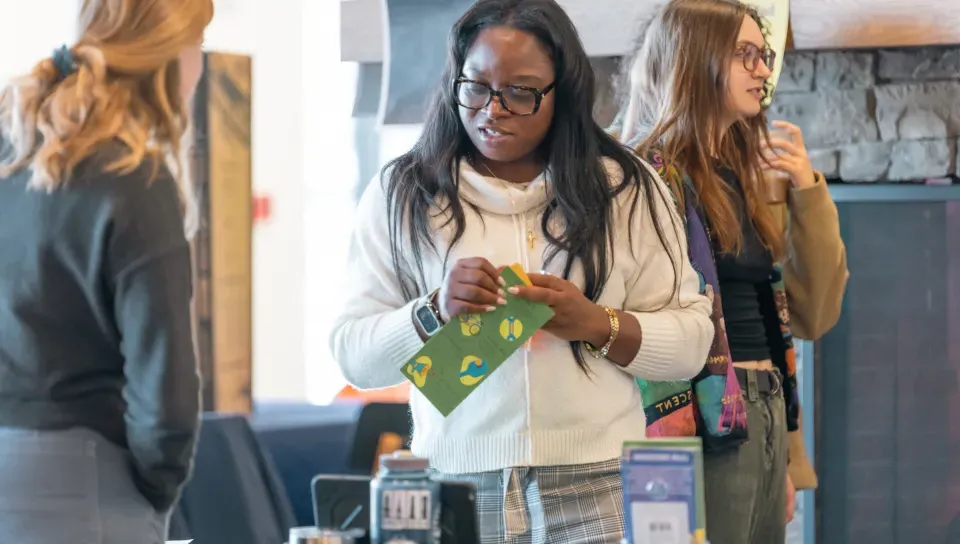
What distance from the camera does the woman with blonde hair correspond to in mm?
1464

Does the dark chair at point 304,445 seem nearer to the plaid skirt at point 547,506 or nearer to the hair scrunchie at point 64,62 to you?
the plaid skirt at point 547,506

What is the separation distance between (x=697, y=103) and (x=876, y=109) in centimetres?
109

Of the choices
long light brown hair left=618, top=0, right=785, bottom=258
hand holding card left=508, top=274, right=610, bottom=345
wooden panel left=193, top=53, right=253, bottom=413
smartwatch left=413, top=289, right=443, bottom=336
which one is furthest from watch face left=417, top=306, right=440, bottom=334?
wooden panel left=193, top=53, right=253, bottom=413

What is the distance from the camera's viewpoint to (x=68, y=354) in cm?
148

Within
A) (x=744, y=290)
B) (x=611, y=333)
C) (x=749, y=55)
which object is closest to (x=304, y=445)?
(x=744, y=290)

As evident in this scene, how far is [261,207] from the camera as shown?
3238 millimetres

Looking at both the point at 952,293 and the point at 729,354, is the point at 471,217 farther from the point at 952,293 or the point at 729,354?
the point at 952,293

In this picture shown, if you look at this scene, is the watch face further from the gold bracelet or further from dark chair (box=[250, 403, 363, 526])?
dark chair (box=[250, 403, 363, 526])

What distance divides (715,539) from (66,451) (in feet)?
3.72

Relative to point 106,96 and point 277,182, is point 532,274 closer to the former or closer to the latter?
point 106,96

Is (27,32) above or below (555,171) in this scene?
above

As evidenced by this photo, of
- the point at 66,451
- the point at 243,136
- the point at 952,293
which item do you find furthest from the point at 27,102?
the point at 952,293

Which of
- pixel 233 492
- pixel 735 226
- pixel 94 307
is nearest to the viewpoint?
pixel 94 307

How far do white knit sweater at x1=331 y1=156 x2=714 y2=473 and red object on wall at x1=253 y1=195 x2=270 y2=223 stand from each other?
1571 mm
